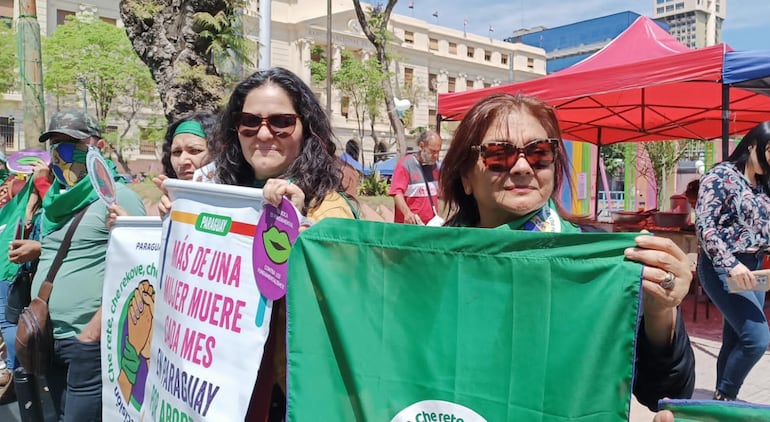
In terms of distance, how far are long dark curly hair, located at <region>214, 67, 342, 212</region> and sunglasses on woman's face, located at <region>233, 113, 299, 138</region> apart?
0.07 meters

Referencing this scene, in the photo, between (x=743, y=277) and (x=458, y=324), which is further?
(x=743, y=277)

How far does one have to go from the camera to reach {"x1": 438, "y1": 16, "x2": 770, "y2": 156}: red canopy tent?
575 cm

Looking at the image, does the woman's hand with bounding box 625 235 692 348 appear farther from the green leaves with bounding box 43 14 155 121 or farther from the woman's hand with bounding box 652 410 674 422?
the green leaves with bounding box 43 14 155 121

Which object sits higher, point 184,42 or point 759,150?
point 184,42

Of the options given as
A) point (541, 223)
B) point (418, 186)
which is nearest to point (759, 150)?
point (541, 223)

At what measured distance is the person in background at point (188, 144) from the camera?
9.21ft

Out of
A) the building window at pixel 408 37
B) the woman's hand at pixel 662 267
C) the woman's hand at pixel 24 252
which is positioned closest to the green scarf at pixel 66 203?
the woman's hand at pixel 24 252

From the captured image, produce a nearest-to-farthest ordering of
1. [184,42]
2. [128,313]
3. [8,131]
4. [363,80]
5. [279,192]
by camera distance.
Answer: [279,192], [128,313], [184,42], [363,80], [8,131]

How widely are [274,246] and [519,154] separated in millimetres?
723

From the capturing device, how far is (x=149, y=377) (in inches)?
79.4

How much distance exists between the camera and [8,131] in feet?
116

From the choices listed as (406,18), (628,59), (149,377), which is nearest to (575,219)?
(149,377)

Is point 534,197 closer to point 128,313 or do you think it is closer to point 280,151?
point 280,151

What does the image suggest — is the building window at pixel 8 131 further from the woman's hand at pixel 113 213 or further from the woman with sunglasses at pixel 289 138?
the woman with sunglasses at pixel 289 138
